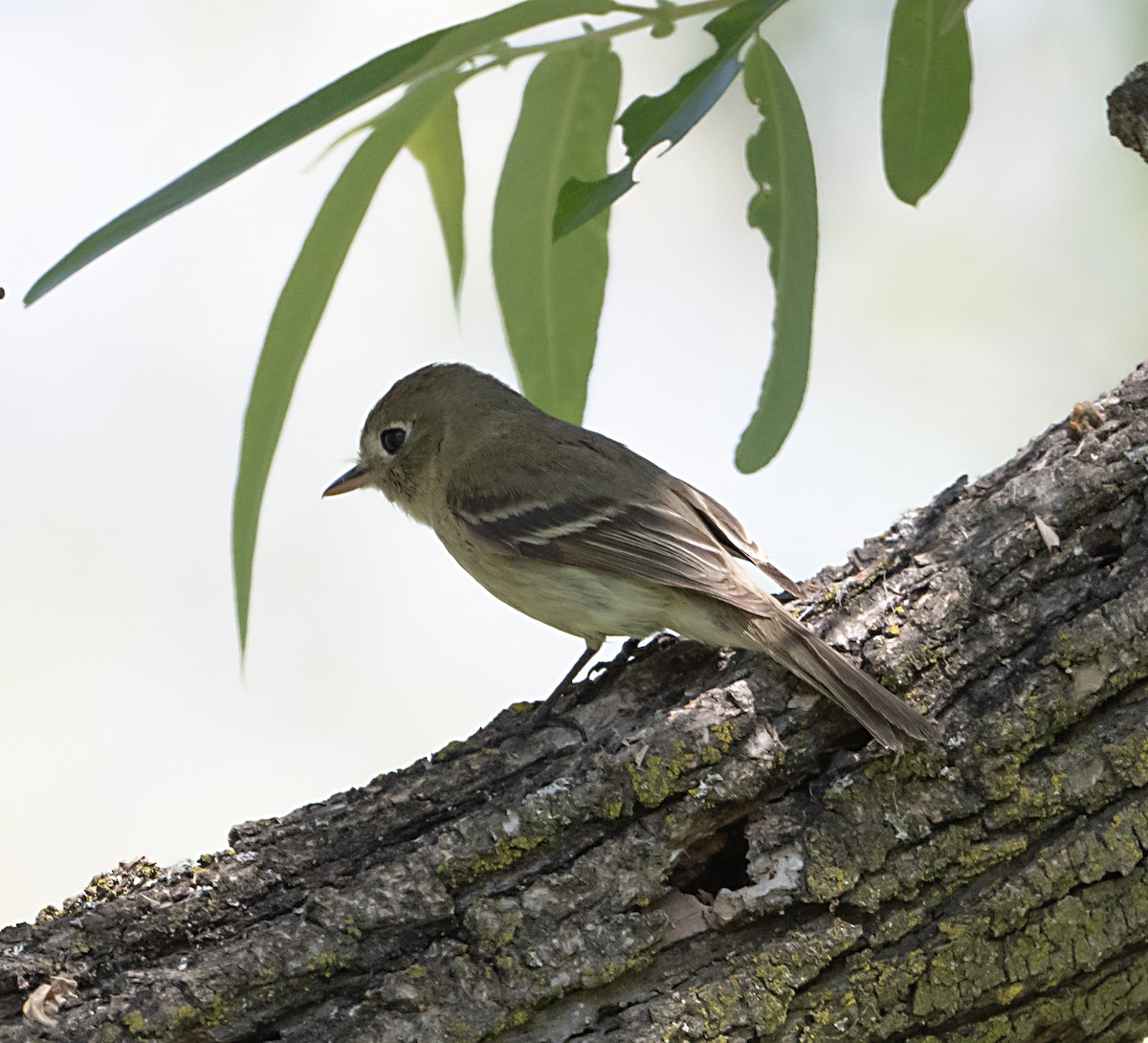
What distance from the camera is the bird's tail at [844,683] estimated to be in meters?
2.54

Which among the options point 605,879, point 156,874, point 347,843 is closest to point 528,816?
point 605,879

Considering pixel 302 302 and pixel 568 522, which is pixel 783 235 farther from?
pixel 568 522

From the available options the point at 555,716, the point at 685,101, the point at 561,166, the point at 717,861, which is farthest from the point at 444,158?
the point at 717,861

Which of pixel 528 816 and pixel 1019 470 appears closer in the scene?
pixel 528 816

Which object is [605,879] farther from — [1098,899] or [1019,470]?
[1019,470]

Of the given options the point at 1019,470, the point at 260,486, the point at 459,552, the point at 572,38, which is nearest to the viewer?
the point at 260,486

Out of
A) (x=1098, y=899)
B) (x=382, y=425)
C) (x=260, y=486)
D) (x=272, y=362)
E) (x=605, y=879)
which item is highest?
(x=382, y=425)

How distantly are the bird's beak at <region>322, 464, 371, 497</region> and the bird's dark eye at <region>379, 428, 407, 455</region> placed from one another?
0.13 m

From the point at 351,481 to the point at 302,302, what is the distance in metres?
2.58

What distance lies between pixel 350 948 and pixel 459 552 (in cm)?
190

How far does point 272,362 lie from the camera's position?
2203 millimetres

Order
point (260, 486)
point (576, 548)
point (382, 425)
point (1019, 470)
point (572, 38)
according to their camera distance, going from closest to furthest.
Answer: point (260, 486) < point (572, 38) < point (1019, 470) < point (576, 548) < point (382, 425)

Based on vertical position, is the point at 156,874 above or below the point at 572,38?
below

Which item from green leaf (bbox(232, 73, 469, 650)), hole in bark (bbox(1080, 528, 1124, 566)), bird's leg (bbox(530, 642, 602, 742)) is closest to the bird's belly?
bird's leg (bbox(530, 642, 602, 742))
